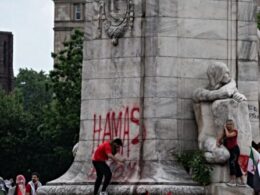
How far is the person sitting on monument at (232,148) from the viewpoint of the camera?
1410 inches

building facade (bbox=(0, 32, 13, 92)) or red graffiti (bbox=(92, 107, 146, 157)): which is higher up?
building facade (bbox=(0, 32, 13, 92))

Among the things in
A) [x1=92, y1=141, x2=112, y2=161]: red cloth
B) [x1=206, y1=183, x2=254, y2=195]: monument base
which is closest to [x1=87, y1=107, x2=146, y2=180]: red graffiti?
[x1=92, y1=141, x2=112, y2=161]: red cloth

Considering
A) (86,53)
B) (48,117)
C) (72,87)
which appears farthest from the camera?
(48,117)

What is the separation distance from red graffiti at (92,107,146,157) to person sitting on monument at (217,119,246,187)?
7.01 ft

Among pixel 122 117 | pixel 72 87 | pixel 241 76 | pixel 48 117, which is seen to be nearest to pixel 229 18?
pixel 241 76

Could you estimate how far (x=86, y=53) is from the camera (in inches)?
1502

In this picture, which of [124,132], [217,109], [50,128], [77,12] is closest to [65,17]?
[77,12]

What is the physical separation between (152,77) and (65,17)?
9885 centimetres

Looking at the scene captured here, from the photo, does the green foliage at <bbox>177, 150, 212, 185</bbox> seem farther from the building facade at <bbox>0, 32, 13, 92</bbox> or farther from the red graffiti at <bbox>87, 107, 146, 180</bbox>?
the building facade at <bbox>0, 32, 13, 92</bbox>

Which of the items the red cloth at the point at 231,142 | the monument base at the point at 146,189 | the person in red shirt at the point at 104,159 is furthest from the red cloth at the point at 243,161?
the person in red shirt at the point at 104,159

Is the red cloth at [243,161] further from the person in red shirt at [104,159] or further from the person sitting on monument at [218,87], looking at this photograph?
the person in red shirt at [104,159]

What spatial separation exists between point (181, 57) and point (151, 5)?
1547mm

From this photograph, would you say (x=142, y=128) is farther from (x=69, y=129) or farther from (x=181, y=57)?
(x=69, y=129)

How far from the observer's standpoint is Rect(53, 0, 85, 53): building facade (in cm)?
13375
